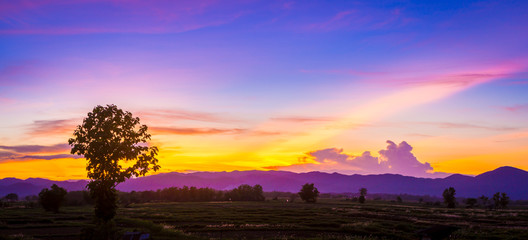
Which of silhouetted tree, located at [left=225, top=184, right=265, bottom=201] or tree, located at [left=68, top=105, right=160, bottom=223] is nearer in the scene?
tree, located at [left=68, top=105, right=160, bottom=223]

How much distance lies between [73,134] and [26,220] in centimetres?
3772

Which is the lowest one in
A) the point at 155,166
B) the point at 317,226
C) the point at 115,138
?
the point at 317,226

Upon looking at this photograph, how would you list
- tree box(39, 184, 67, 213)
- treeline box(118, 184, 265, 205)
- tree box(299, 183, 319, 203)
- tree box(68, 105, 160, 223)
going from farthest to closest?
1. treeline box(118, 184, 265, 205)
2. tree box(299, 183, 319, 203)
3. tree box(39, 184, 67, 213)
4. tree box(68, 105, 160, 223)

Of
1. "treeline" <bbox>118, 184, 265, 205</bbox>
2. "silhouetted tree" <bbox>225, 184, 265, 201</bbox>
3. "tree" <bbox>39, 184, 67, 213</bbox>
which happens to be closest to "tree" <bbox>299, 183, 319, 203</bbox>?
"treeline" <bbox>118, 184, 265, 205</bbox>

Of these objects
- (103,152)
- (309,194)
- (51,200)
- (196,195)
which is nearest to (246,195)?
(196,195)

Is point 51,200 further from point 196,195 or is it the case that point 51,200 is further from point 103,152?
point 196,195

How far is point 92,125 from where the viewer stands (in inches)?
1737

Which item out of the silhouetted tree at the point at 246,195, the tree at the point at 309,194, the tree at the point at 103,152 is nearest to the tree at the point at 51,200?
the tree at the point at 103,152

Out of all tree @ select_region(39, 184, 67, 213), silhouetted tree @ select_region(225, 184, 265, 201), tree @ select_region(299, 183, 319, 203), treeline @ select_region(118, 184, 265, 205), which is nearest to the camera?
tree @ select_region(39, 184, 67, 213)

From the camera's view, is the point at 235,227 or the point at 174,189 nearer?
the point at 235,227

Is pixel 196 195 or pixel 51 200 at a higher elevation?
pixel 51 200

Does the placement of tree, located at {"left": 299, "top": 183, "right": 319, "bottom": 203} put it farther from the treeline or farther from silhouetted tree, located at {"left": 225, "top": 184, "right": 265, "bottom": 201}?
silhouetted tree, located at {"left": 225, "top": 184, "right": 265, "bottom": 201}

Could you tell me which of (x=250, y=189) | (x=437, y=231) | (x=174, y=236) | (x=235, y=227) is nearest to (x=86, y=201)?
(x=250, y=189)

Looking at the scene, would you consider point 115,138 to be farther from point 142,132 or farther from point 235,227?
point 235,227
